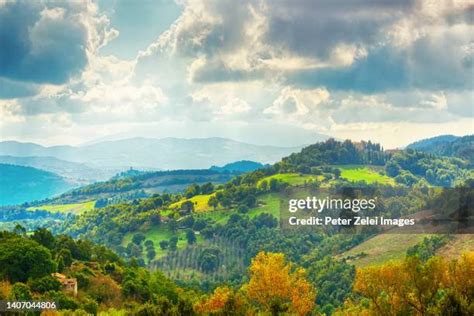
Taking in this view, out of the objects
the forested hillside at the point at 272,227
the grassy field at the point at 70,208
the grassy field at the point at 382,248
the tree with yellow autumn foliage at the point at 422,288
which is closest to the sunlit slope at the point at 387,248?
the grassy field at the point at 382,248

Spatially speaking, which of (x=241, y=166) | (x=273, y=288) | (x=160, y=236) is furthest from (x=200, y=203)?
(x=241, y=166)

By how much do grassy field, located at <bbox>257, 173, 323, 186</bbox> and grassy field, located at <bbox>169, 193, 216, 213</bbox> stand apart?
928 centimetres

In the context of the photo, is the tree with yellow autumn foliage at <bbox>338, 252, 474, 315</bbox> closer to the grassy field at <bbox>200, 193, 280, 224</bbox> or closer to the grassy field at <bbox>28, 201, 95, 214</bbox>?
the grassy field at <bbox>200, 193, 280, 224</bbox>

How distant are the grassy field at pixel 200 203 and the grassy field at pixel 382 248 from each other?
3249cm

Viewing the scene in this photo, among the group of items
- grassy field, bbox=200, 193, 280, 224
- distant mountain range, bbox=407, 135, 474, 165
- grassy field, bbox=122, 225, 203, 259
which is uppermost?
distant mountain range, bbox=407, 135, 474, 165

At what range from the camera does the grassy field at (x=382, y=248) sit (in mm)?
62987

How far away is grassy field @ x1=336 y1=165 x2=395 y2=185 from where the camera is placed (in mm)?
101725

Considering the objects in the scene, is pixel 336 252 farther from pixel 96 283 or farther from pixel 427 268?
pixel 427 268

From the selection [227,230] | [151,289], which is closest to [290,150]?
[227,230]

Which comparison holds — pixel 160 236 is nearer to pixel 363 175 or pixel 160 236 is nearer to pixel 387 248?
pixel 363 175

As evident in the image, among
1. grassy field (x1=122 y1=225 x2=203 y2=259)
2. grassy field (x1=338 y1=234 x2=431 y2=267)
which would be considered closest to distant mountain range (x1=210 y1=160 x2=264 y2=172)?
grassy field (x1=122 y1=225 x2=203 y2=259)

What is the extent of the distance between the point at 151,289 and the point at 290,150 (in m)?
85.5

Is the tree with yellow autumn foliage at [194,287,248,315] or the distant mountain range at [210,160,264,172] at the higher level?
the distant mountain range at [210,160,264,172]

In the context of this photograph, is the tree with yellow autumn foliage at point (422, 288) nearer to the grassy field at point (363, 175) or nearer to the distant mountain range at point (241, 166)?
the grassy field at point (363, 175)
